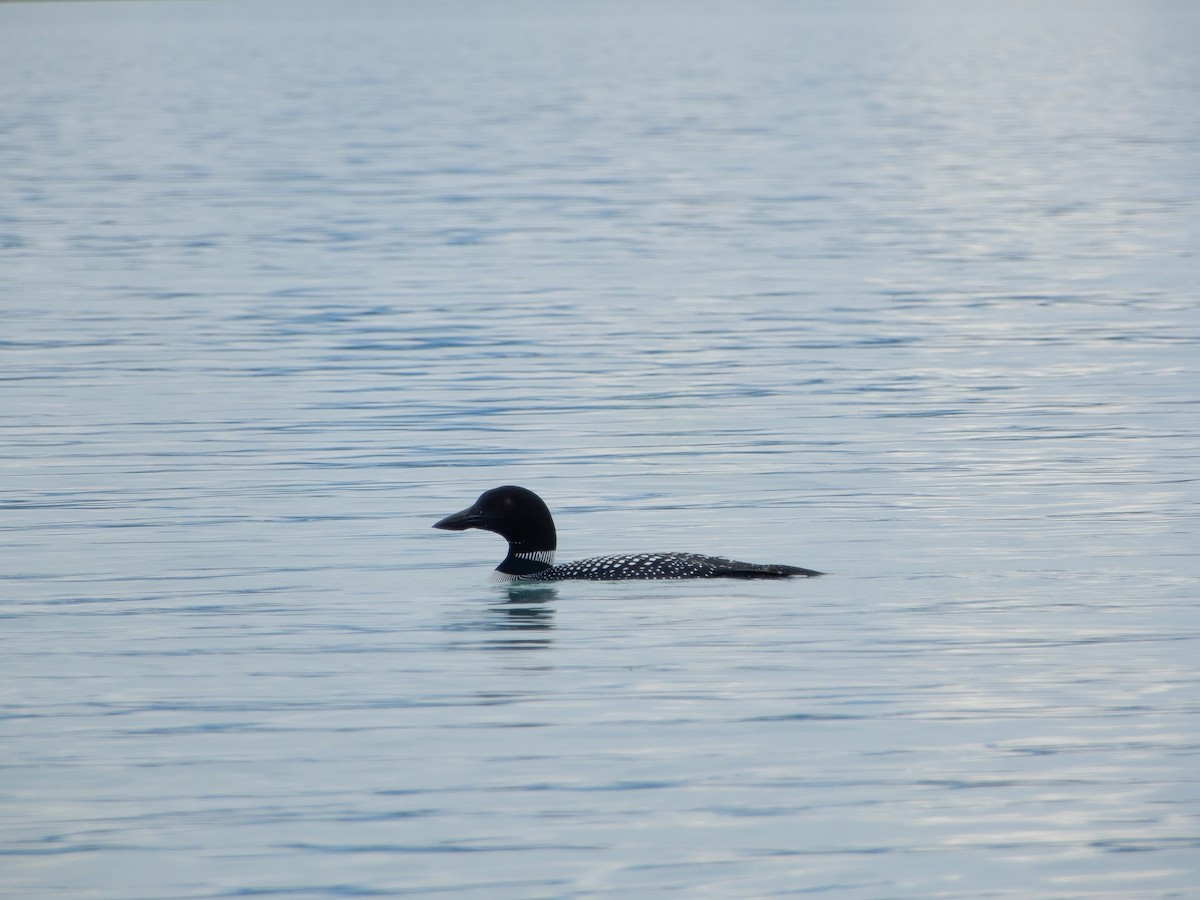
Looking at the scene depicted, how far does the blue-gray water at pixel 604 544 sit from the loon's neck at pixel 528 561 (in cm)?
19

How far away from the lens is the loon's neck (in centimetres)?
1204

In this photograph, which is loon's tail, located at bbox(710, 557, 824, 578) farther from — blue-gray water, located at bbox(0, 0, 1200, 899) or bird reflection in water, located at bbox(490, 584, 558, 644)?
bird reflection in water, located at bbox(490, 584, 558, 644)

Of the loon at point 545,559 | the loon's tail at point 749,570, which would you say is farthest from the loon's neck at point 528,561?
the loon's tail at point 749,570

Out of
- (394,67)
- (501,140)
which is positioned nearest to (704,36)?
(394,67)

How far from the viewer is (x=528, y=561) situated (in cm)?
1209

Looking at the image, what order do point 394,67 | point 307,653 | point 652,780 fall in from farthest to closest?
1. point 394,67
2. point 307,653
3. point 652,780

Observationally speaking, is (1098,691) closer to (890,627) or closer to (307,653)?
(890,627)

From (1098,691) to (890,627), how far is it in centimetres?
141

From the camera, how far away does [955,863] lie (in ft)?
26.0

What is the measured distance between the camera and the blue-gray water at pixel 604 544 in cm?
831

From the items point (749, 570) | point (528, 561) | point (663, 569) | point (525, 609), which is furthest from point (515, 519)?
point (749, 570)

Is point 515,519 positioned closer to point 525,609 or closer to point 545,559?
point 545,559

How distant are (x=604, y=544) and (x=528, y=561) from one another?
53.1 inches

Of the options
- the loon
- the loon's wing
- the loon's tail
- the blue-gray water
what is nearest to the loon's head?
the loon
